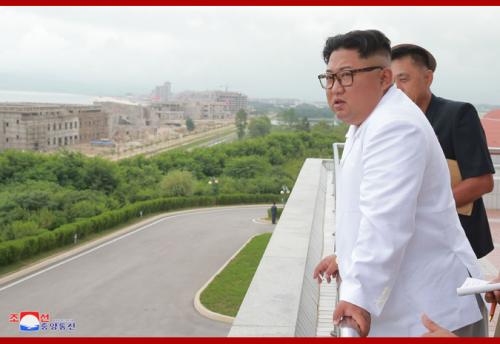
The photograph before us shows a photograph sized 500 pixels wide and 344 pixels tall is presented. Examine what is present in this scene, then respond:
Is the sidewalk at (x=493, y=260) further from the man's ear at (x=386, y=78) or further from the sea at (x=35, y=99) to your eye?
the sea at (x=35, y=99)

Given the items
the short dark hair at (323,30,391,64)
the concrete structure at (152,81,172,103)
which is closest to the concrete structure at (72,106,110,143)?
the short dark hair at (323,30,391,64)

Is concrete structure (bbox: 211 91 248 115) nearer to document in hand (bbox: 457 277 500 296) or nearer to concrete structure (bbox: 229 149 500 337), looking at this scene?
concrete structure (bbox: 229 149 500 337)

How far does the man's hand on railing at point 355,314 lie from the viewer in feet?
3.60

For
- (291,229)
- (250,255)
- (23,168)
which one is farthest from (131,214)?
(291,229)

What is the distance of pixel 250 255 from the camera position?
16.7m

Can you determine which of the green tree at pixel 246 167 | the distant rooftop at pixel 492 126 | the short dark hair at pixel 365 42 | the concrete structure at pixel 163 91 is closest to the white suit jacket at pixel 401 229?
the short dark hair at pixel 365 42

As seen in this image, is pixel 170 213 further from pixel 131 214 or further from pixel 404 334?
pixel 404 334

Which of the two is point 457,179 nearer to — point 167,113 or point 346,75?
point 346,75

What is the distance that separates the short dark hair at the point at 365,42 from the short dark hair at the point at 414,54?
21.6 inches

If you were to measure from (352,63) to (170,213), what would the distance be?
2413cm

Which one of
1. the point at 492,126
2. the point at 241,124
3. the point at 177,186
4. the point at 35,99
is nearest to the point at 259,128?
the point at 241,124

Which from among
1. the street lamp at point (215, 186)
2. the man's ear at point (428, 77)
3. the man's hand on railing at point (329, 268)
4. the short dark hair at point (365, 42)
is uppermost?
the short dark hair at point (365, 42)

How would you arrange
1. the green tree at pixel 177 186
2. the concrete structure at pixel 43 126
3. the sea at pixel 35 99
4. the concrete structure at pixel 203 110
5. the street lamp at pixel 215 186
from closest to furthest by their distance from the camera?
the green tree at pixel 177 186, the street lamp at pixel 215 186, the concrete structure at pixel 43 126, the sea at pixel 35 99, the concrete structure at pixel 203 110

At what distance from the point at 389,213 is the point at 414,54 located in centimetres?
93
